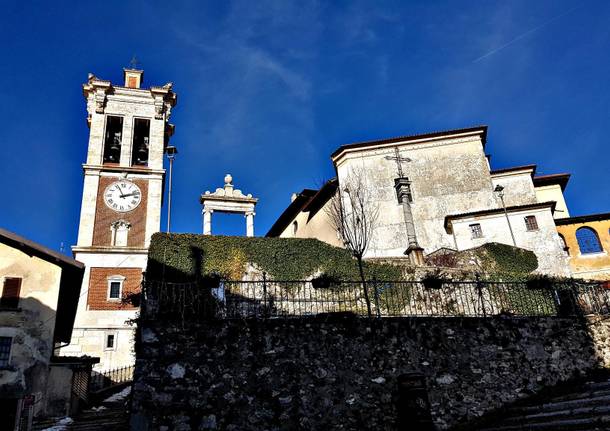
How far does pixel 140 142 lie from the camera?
41.2 m

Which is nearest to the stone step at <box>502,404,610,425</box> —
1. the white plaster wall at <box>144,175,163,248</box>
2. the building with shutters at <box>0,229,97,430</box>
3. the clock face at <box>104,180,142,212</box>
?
the building with shutters at <box>0,229,97,430</box>

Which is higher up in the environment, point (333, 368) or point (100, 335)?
point (100, 335)

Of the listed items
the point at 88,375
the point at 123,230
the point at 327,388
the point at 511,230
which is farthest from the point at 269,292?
the point at 123,230

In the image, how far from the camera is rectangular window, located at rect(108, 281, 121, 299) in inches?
1276

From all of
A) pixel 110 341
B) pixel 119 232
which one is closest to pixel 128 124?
pixel 119 232

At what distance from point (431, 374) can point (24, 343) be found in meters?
14.4

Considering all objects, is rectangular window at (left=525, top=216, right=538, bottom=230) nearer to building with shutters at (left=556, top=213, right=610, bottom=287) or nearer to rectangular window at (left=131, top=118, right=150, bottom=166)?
building with shutters at (left=556, top=213, right=610, bottom=287)

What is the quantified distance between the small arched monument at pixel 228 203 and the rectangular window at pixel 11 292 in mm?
17545

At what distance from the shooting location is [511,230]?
94.7ft

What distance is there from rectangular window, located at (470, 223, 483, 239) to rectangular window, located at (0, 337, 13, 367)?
2432 cm

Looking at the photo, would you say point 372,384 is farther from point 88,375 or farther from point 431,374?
point 88,375

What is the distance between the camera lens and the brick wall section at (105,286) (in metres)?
31.6

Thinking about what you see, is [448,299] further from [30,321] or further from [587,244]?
[587,244]

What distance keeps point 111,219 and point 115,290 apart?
5621 mm
